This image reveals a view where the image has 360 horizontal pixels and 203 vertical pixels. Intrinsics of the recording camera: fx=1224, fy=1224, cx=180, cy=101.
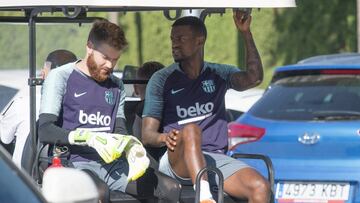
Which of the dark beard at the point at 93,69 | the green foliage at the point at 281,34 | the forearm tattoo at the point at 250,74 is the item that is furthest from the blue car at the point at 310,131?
the green foliage at the point at 281,34

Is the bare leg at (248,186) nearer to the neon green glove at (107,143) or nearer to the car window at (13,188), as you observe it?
the neon green glove at (107,143)

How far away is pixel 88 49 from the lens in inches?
264

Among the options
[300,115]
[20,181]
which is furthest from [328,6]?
[20,181]

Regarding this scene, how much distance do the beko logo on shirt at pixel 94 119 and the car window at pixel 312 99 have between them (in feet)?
9.40

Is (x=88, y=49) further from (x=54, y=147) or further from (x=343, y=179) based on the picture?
(x=343, y=179)

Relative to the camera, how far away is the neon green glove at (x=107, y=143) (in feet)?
20.5

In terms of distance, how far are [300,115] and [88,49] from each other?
308 cm

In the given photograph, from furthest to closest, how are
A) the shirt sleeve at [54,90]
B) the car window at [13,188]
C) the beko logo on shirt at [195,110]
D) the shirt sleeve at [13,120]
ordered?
the shirt sleeve at [13,120] → the beko logo on shirt at [195,110] → the shirt sleeve at [54,90] → the car window at [13,188]

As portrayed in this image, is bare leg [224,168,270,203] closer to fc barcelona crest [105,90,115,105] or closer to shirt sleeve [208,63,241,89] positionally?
shirt sleeve [208,63,241,89]

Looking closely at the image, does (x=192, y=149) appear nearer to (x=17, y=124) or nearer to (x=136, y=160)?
(x=136, y=160)

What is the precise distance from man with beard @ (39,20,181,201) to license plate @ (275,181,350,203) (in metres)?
2.36

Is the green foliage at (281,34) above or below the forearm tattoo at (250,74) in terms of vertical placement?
below

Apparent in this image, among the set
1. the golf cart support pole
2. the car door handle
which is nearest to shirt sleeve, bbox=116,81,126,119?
the golf cart support pole

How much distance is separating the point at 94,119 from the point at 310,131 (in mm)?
2853
